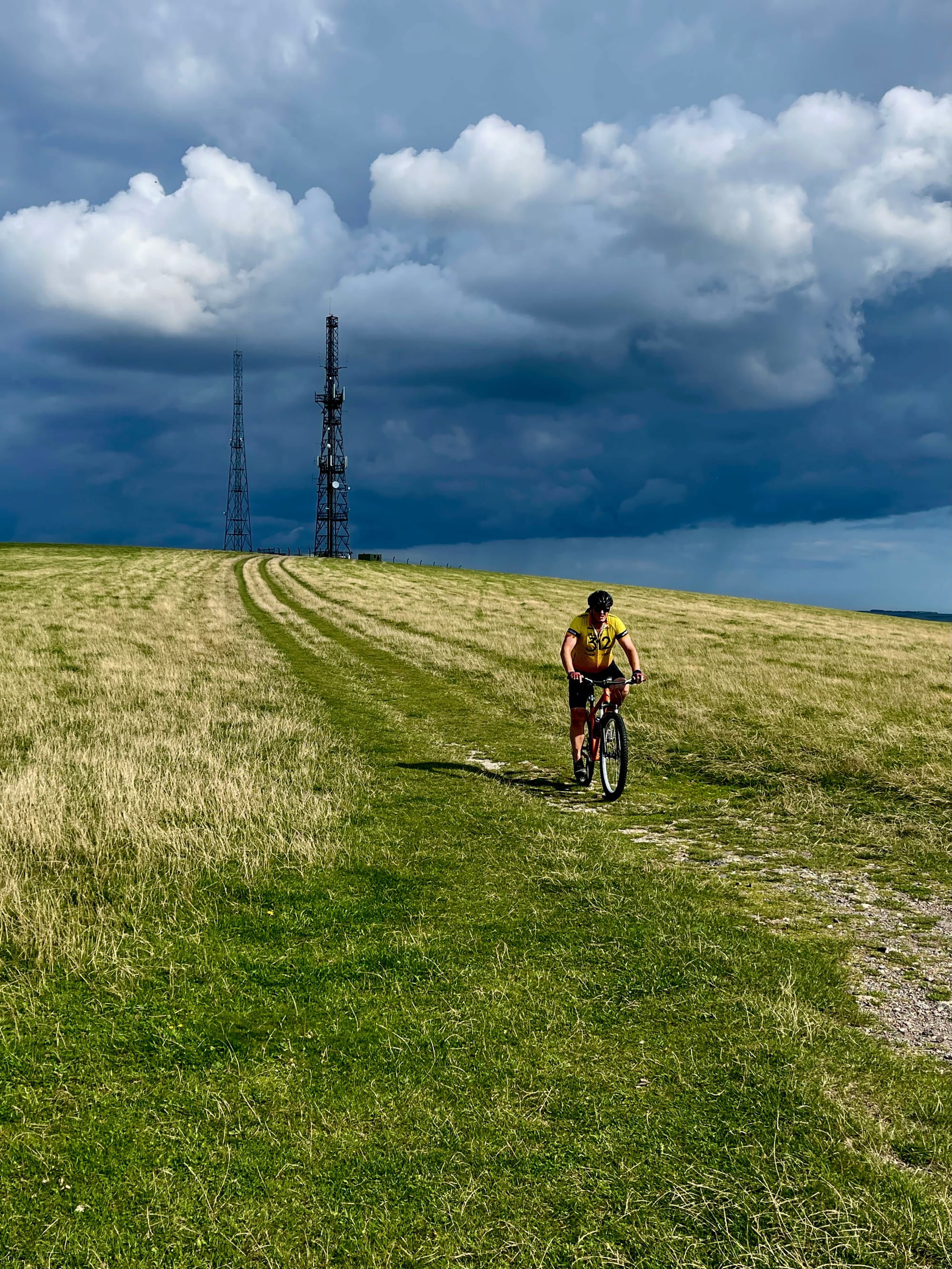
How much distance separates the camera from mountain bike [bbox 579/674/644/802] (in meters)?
11.6

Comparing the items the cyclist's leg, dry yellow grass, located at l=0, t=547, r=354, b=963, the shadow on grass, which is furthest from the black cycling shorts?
dry yellow grass, located at l=0, t=547, r=354, b=963

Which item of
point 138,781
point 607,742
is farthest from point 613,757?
point 138,781

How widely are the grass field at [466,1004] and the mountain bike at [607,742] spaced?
1.42ft

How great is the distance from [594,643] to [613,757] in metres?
1.79

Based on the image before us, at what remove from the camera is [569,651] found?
1180 cm

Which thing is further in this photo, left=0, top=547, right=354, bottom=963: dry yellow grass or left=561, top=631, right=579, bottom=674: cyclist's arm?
left=561, top=631, right=579, bottom=674: cyclist's arm

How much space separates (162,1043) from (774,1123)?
3873 millimetres

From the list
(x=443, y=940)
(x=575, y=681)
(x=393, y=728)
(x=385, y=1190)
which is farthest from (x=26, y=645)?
(x=385, y=1190)

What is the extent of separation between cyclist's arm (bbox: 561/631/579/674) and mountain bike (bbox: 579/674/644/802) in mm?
271

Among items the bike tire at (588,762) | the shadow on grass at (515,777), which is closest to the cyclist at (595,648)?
the bike tire at (588,762)

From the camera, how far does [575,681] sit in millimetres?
11953

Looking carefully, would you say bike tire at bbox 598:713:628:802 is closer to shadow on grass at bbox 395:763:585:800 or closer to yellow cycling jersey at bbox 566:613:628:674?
shadow on grass at bbox 395:763:585:800

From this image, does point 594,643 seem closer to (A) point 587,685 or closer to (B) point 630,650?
(B) point 630,650

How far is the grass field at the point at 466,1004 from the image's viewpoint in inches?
153
